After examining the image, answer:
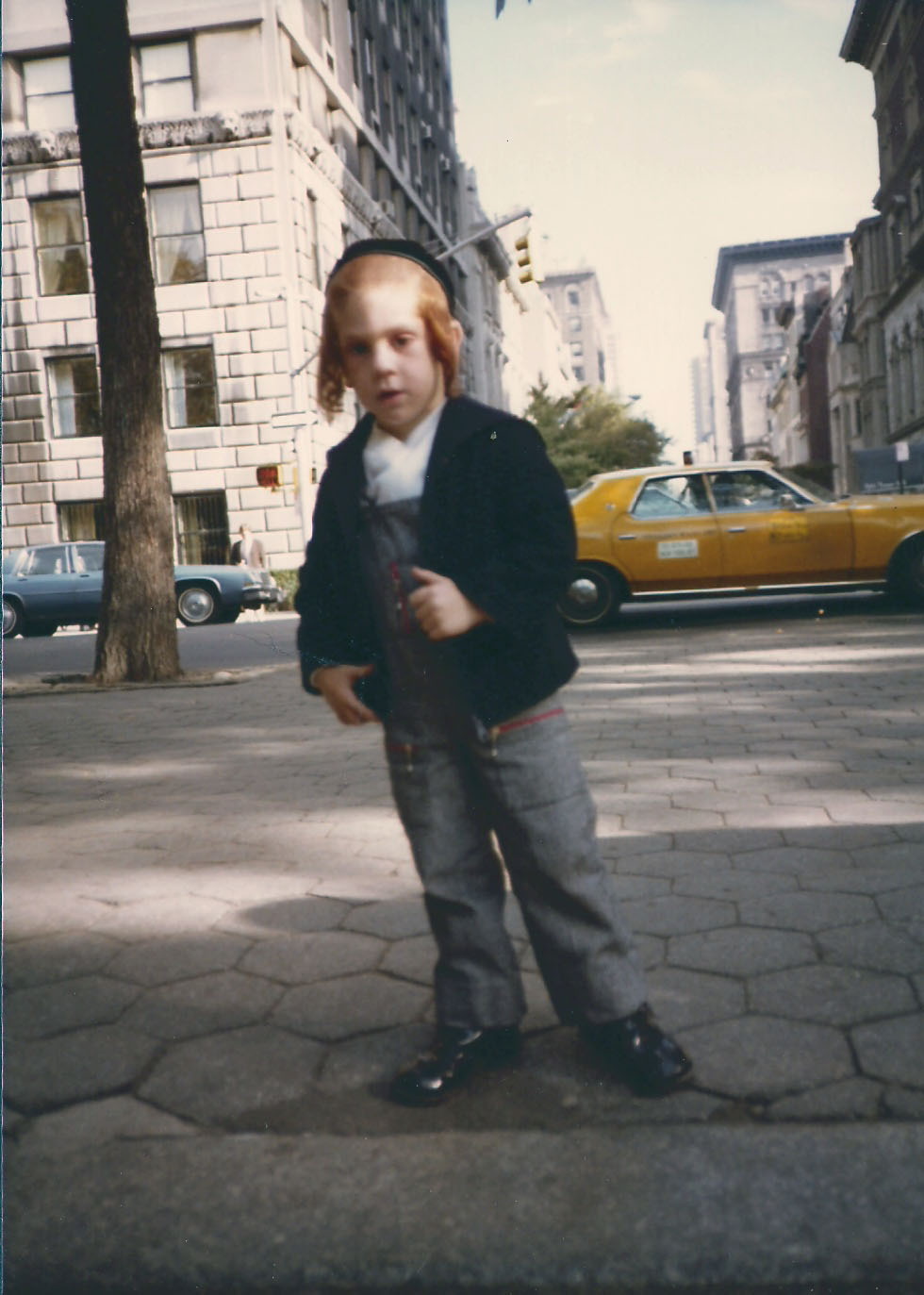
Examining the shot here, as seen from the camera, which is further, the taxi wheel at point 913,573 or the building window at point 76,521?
the taxi wheel at point 913,573

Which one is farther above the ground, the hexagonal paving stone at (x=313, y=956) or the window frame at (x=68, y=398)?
the window frame at (x=68, y=398)

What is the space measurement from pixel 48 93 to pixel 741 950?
205cm

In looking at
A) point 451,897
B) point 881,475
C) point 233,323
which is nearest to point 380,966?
point 451,897

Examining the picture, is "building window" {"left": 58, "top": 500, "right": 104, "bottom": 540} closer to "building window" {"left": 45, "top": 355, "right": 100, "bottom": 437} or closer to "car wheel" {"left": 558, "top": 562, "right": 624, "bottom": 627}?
"building window" {"left": 45, "top": 355, "right": 100, "bottom": 437}

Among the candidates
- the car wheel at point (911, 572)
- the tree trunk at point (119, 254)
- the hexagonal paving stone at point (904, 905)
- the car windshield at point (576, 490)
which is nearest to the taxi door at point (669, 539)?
the car windshield at point (576, 490)

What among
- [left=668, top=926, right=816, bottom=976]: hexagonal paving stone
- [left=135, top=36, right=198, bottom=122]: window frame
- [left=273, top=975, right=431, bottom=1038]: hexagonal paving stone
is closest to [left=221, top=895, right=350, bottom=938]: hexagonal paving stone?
[left=273, top=975, right=431, bottom=1038]: hexagonal paving stone

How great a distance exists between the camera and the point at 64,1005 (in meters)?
2.46

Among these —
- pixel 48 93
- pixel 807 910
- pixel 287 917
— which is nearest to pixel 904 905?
pixel 807 910

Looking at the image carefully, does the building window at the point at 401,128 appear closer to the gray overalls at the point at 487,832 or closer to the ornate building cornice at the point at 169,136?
the ornate building cornice at the point at 169,136

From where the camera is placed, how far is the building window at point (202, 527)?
6.46 ft

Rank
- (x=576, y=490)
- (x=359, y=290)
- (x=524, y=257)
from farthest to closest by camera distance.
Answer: (x=576, y=490), (x=524, y=257), (x=359, y=290)

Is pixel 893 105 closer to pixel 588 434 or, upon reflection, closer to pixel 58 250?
pixel 58 250

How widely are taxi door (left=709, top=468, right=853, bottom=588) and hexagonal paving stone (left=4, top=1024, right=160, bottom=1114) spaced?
19.4ft

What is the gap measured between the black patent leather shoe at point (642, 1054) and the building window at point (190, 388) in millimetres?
Answer: 1200
